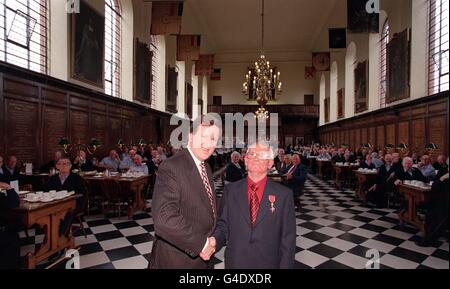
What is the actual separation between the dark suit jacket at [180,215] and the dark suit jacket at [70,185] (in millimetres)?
3264

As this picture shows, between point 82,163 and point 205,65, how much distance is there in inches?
457

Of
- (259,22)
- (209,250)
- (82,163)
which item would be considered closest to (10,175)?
(82,163)

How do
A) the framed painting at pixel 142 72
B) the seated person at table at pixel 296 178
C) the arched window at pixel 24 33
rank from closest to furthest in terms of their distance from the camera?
the arched window at pixel 24 33 < the seated person at table at pixel 296 178 < the framed painting at pixel 142 72

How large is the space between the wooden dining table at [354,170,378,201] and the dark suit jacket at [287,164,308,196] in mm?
2378

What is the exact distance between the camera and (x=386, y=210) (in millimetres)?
6758

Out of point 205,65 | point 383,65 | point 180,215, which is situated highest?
point 205,65

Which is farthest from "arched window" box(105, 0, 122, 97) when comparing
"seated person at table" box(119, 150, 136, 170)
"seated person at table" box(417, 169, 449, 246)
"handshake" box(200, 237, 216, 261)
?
"seated person at table" box(417, 169, 449, 246)

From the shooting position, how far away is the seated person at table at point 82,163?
23.6 feet

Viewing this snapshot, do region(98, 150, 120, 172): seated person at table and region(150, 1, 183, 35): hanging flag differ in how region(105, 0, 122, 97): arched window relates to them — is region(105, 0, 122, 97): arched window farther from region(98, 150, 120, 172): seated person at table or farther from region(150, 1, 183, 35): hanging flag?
region(98, 150, 120, 172): seated person at table

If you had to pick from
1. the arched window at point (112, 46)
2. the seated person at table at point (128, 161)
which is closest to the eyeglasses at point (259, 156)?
the seated person at table at point (128, 161)

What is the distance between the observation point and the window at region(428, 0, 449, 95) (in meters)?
1.35

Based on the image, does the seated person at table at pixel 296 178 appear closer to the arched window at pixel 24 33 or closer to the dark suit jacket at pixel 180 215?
the dark suit jacket at pixel 180 215

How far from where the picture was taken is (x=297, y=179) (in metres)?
6.39

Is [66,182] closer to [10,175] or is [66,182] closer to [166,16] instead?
[10,175]
